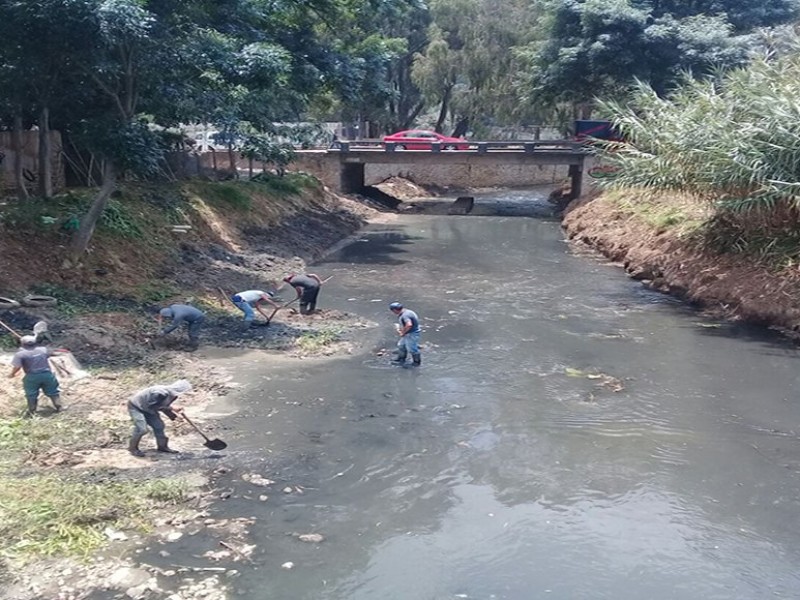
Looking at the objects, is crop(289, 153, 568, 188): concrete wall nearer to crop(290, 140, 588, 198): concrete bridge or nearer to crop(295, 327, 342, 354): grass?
crop(290, 140, 588, 198): concrete bridge

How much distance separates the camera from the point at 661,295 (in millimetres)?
24156

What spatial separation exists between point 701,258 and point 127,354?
51.6 feet

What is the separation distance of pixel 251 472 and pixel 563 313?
1211 centimetres

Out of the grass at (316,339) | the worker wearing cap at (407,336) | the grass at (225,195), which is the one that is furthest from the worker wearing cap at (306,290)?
the grass at (225,195)

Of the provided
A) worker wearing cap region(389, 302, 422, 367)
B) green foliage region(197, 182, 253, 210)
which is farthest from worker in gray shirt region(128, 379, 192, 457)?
green foliage region(197, 182, 253, 210)

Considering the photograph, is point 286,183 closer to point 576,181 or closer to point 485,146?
point 485,146

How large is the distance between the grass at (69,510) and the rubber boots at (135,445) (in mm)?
963

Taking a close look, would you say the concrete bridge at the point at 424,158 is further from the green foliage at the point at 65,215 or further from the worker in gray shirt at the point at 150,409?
the worker in gray shirt at the point at 150,409

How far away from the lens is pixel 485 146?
136ft

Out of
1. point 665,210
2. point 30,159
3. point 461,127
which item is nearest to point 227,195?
point 30,159

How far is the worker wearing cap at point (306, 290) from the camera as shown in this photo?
2003 cm

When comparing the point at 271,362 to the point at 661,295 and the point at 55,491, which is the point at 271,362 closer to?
the point at 55,491

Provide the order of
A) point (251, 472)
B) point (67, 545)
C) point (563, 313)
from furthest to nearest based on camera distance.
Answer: point (563, 313) < point (251, 472) < point (67, 545)

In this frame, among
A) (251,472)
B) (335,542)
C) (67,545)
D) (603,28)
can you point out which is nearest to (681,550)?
(335,542)
